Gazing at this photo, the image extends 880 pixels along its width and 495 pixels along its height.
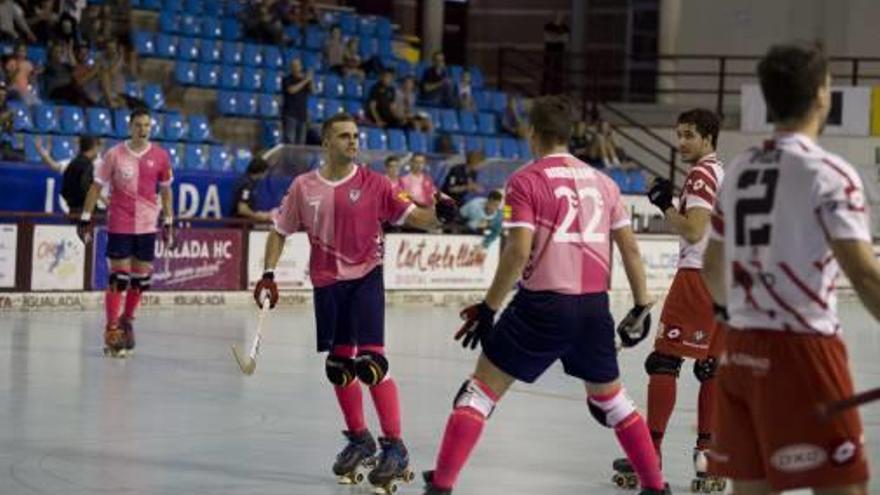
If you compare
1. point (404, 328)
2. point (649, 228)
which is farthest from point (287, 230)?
point (649, 228)

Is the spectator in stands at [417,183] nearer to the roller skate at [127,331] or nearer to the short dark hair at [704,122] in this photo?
the roller skate at [127,331]

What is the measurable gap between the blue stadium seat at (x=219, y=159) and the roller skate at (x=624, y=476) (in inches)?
596

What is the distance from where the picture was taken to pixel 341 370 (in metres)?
9.44

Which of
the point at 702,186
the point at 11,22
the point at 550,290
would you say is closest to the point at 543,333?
the point at 550,290

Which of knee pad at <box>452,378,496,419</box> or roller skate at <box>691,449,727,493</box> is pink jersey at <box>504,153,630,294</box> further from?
roller skate at <box>691,449,727,493</box>

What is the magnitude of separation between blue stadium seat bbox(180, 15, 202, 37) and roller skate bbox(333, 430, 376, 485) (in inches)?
740

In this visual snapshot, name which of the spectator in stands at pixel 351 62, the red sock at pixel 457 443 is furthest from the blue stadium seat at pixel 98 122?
the red sock at pixel 457 443

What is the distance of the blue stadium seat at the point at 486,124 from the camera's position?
3047 cm

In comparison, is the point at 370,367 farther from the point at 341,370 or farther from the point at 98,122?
the point at 98,122

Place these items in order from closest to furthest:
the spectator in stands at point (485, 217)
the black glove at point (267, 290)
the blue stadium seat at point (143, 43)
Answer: the black glove at point (267, 290), the spectator in stands at point (485, 217), the blue stadium seat at point (143, 43)

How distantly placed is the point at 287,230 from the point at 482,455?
1774 mm

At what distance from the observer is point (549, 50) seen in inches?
1314

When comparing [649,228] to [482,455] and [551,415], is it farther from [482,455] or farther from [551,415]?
[482,455]

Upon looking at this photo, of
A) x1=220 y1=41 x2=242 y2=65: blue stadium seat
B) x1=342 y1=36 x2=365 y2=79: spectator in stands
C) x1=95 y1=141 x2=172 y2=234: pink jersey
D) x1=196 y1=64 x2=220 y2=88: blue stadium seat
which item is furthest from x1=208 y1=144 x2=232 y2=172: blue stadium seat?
x1=95 y1=141 x2=172 y2=234: pink jersey
